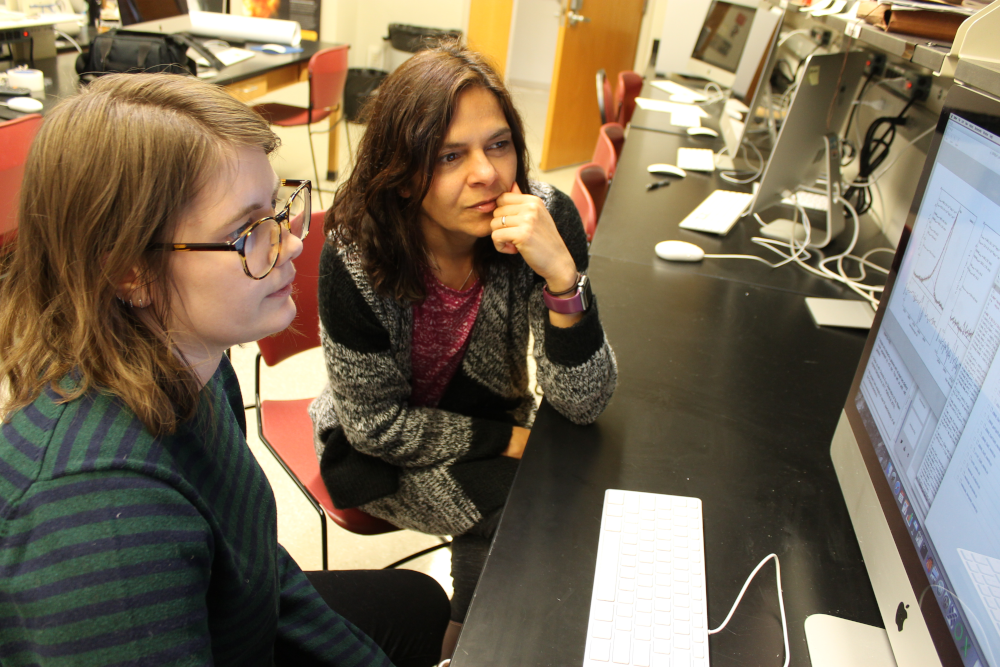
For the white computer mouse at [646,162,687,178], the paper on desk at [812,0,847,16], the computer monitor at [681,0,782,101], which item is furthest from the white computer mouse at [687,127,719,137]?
the paper on desk at [812,0,847,16]

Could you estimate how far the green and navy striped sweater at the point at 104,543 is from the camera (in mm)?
509

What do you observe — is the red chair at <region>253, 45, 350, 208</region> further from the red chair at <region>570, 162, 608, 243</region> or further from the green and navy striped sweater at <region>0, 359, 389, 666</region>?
the green and navy striped sweater at <region>0, 359, 389, 666</region>

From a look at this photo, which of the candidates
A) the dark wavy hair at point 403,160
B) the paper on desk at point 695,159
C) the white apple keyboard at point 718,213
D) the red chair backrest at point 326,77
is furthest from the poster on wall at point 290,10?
the dark wavy hair at point 403,160

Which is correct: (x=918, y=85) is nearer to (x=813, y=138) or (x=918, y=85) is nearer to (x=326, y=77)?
(x=813, y=138)

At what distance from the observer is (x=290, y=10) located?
457 cm

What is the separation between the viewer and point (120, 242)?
56cm

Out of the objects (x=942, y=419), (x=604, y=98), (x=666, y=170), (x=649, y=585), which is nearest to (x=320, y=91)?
(x=604, y=98)

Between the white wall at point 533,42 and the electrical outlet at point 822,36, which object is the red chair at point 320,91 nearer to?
the electrical outlet at point 822,36

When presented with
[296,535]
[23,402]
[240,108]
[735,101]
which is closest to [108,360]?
[23,402]

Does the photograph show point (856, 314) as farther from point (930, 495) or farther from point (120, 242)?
point (120, 242)

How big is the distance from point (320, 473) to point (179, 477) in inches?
28.3

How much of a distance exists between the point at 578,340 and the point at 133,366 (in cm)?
65

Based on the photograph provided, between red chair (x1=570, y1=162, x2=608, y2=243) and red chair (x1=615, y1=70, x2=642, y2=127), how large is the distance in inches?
66.6

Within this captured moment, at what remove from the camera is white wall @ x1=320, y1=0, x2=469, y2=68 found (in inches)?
223
